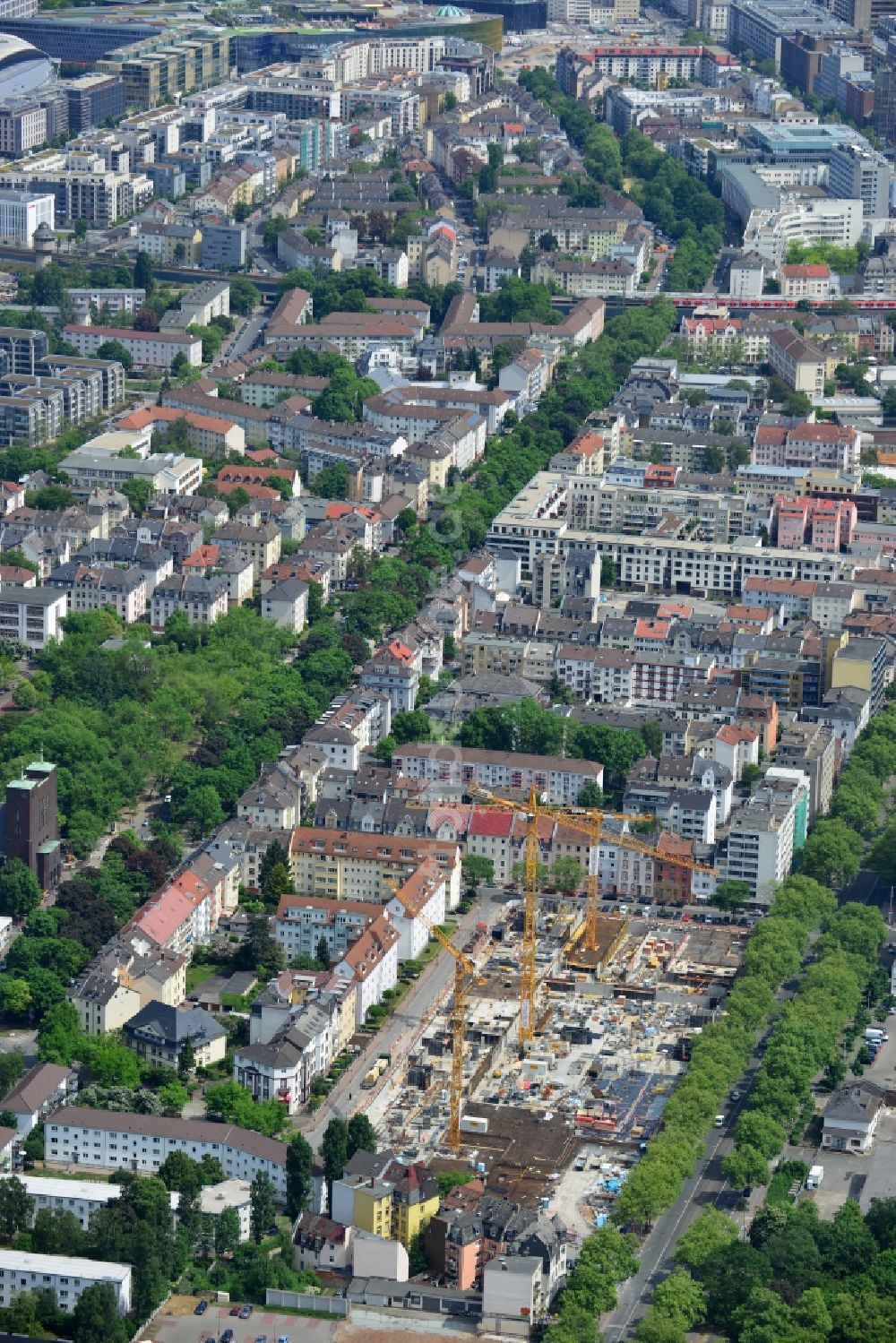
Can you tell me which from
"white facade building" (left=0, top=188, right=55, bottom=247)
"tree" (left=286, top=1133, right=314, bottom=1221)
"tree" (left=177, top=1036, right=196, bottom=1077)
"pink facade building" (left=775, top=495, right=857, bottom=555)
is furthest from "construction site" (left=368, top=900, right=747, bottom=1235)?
"white facade building" (left=0, top=188, right=55, bottom=247)

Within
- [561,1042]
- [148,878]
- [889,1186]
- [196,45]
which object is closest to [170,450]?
[148,878]

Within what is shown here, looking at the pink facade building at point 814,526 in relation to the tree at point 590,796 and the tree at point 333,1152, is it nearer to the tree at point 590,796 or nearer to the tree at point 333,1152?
the tree at point 590,796

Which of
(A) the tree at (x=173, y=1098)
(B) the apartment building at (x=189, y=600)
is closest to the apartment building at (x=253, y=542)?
(B) the apartment building at (x=189, y=600)

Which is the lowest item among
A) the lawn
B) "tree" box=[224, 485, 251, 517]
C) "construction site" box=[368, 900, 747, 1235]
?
"construction site" box=[368, 900, 747, 1235]

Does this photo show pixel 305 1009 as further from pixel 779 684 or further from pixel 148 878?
pixel 779 684

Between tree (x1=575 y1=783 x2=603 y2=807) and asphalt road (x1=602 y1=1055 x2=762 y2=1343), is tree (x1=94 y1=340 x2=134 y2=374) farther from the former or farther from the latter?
asphalt road (x1=602 y1=1055 x2=762 y2=1343)
